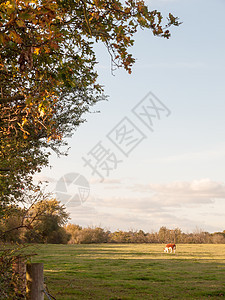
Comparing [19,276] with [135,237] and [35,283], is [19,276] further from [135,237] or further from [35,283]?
[135,237]

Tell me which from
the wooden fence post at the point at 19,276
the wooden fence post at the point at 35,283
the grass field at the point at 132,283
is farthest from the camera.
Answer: the grass field at the point at 132,283

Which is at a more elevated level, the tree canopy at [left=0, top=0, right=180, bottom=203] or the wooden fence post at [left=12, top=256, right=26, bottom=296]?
the tree canopy at [left=0, top=0, right=180, bottom=203]

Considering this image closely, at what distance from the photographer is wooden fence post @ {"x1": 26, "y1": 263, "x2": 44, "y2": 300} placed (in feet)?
26.1

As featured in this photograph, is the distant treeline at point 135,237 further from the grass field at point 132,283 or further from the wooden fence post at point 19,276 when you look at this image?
the wooden fence post at point 19,276

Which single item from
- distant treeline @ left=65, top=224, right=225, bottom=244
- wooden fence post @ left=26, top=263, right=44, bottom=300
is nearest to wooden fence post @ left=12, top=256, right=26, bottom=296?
wooden fence post @ left=26, top=263, right=44, bottom=300

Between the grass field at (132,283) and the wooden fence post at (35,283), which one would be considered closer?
the wooden fence post at (35,283)

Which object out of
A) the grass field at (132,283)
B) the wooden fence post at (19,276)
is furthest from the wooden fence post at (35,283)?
the grass field at (132,283)

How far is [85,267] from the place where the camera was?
23062 mm

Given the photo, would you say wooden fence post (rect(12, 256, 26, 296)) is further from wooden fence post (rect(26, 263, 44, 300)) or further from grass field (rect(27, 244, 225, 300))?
wooden fence post (rect(26, 263, 44, 300))

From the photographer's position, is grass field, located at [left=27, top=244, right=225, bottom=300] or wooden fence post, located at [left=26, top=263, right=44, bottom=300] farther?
grass field, located at [left=27, top=244, right=225, bottom=300]

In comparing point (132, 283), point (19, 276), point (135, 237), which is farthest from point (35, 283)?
point (135, 237)

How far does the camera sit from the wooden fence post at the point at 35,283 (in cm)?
796

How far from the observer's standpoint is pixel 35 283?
314 inches

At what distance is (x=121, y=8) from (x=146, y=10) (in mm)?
714
